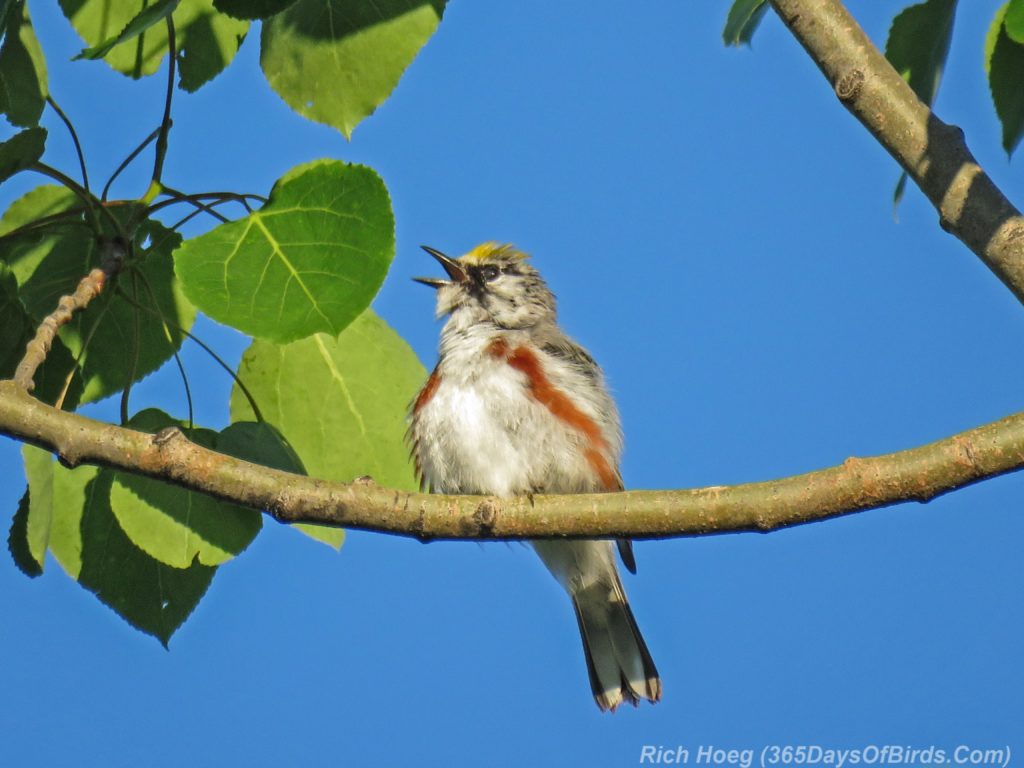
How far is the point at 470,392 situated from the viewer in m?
5.30

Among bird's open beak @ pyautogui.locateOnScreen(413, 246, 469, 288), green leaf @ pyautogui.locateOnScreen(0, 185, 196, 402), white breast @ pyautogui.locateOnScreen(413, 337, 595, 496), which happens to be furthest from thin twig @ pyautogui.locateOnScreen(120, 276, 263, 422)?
bird's open beak @ pyautogui.locateOnScreen(413, 246, 469, 288)

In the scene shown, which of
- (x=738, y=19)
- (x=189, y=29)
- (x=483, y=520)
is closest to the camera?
(x=483, y=520)

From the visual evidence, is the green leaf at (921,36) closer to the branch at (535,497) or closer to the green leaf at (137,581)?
the branch at (535,497)

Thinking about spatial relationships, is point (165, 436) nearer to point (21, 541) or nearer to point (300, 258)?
point (300, 258)

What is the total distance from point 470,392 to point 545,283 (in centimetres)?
199

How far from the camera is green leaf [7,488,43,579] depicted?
3.72 meters

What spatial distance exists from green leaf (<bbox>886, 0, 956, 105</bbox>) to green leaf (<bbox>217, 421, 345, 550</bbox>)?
212cm

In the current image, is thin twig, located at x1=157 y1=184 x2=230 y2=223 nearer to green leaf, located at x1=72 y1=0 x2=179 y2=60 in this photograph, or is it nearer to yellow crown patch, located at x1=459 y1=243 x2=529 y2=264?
green leaf, located at x1=72 y1=0 x2=179 y2=60

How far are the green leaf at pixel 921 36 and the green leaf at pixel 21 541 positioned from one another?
2938 mm

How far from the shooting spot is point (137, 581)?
372 centimetres

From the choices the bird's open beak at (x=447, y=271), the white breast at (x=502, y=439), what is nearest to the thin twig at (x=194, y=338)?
the white breast at (x=502, y=439)

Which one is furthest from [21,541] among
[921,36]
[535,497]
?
[921,36]

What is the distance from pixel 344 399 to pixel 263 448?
571mm

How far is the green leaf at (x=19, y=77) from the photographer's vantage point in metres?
3.71
